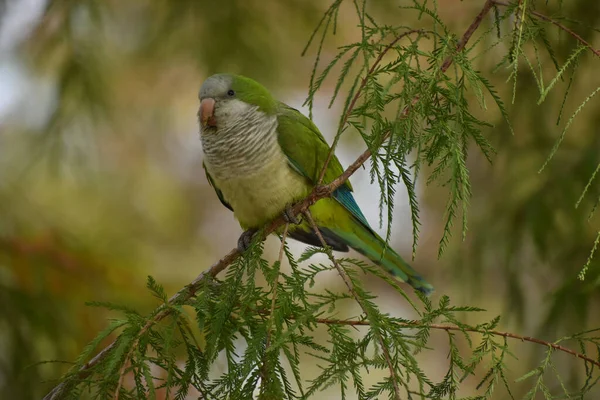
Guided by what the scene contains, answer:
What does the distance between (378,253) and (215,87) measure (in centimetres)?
87

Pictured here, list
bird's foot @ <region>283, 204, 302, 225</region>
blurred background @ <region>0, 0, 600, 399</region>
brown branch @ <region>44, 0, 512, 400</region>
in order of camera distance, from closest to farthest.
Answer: brown branch @ <region>44, 0, 512, 400</region> < bird's foot @ <region>283, 204, 302, 225</region> < blurred background @ <region>0, 0, 600, 399</region>

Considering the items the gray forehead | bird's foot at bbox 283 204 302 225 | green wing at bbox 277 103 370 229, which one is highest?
the gray forehead

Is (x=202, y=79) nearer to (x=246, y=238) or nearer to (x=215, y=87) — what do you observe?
(x=215, y=87)

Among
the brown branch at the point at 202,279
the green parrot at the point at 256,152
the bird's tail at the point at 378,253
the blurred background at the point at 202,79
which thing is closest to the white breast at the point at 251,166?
the green parrot at the point at 256,152

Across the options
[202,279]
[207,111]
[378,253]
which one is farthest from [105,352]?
[378,253]

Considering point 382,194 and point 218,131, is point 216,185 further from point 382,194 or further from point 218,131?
point 382,194

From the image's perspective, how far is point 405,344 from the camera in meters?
1.29

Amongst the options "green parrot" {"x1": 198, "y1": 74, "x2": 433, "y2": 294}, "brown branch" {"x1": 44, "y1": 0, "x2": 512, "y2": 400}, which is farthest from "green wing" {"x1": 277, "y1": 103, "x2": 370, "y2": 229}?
"brown branch" {"x1": 44, "y1": 0, "x2": 512, "y2": 400}

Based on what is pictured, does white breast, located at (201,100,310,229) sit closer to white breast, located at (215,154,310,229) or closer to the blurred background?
white breast, located at (215,154,310,229)

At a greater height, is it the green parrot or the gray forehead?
the gray forehead

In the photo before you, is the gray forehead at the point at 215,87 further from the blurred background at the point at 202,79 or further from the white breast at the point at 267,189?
the blurred background at the point at 202,79

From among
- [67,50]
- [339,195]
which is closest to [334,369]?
[339,195]

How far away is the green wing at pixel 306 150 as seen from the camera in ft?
7.52

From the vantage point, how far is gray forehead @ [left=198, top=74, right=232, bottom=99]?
231 cm
